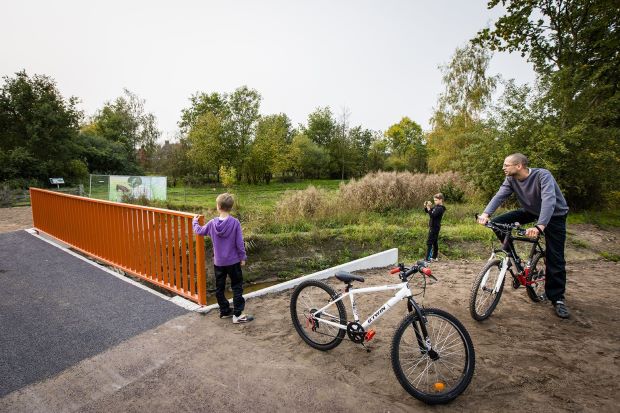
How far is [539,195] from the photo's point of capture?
13.9ft

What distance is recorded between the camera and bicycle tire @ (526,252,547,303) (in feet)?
15.0

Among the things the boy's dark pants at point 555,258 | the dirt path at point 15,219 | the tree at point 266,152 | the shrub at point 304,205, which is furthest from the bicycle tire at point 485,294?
the tree at point 266,152

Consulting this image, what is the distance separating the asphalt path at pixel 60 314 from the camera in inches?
128

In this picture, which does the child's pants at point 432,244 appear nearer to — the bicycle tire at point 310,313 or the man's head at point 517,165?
the man's head at point 517,165

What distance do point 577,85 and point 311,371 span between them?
14775 millimetres

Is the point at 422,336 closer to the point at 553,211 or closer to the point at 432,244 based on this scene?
the point at 553,211

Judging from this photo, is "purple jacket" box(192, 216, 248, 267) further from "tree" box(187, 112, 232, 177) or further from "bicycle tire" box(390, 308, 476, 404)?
"tree" box(187, 112, 232, 177)

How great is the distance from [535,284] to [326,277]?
3322 mm

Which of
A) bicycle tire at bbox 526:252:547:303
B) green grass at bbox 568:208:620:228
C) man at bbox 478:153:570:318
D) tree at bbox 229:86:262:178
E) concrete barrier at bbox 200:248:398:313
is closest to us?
man at bbox 478:153:570:318

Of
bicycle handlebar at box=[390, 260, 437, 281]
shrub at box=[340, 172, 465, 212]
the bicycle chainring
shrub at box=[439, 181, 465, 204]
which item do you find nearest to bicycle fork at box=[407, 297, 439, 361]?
bicycle handlebar at box=[390, 260, 437, 281]

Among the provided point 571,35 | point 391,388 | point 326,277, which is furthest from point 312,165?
point 391,388

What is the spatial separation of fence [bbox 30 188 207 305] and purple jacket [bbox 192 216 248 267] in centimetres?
51

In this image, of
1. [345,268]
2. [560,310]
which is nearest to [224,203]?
[345,268]

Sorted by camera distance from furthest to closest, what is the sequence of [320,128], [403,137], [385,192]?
[403,137] < [320,128] < [385,192]
